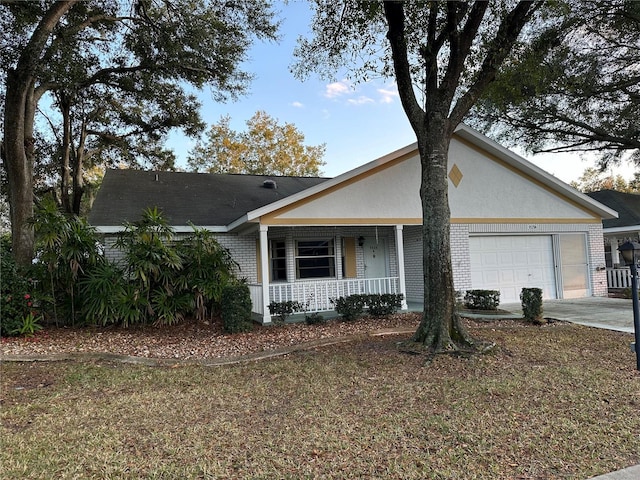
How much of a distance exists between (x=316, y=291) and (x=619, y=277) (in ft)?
41.9

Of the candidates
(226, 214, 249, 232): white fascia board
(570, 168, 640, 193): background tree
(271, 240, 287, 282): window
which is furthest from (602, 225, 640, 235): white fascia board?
(570, 168, 640, 193): background tree

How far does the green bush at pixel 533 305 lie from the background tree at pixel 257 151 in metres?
25.6

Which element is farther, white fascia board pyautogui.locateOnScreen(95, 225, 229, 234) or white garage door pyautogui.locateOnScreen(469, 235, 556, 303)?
white garage door pyautogui.locateOnScreen(469, 235, 556, 303)

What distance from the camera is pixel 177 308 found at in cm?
988

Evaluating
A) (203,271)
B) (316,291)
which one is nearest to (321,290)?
(316,291)

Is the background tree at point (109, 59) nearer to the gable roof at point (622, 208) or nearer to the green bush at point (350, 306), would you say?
the green bush at point (350, 306)

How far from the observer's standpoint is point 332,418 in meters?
4.29

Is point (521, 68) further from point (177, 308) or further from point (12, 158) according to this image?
point (12, 158)

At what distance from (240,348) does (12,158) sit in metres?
7.67

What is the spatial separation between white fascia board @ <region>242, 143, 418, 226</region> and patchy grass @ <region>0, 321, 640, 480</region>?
410cm

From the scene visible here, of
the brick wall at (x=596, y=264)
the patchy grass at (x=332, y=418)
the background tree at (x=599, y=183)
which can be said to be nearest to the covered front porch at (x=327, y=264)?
the patchy grass at (x=332, y=418)

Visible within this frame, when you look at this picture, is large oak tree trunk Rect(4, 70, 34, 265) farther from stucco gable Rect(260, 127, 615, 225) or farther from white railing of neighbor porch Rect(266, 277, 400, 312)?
white railing of neighbor porch Rect(266, 277, 400, 312)

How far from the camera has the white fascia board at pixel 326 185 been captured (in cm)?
987

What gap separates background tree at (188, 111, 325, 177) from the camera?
109ft
